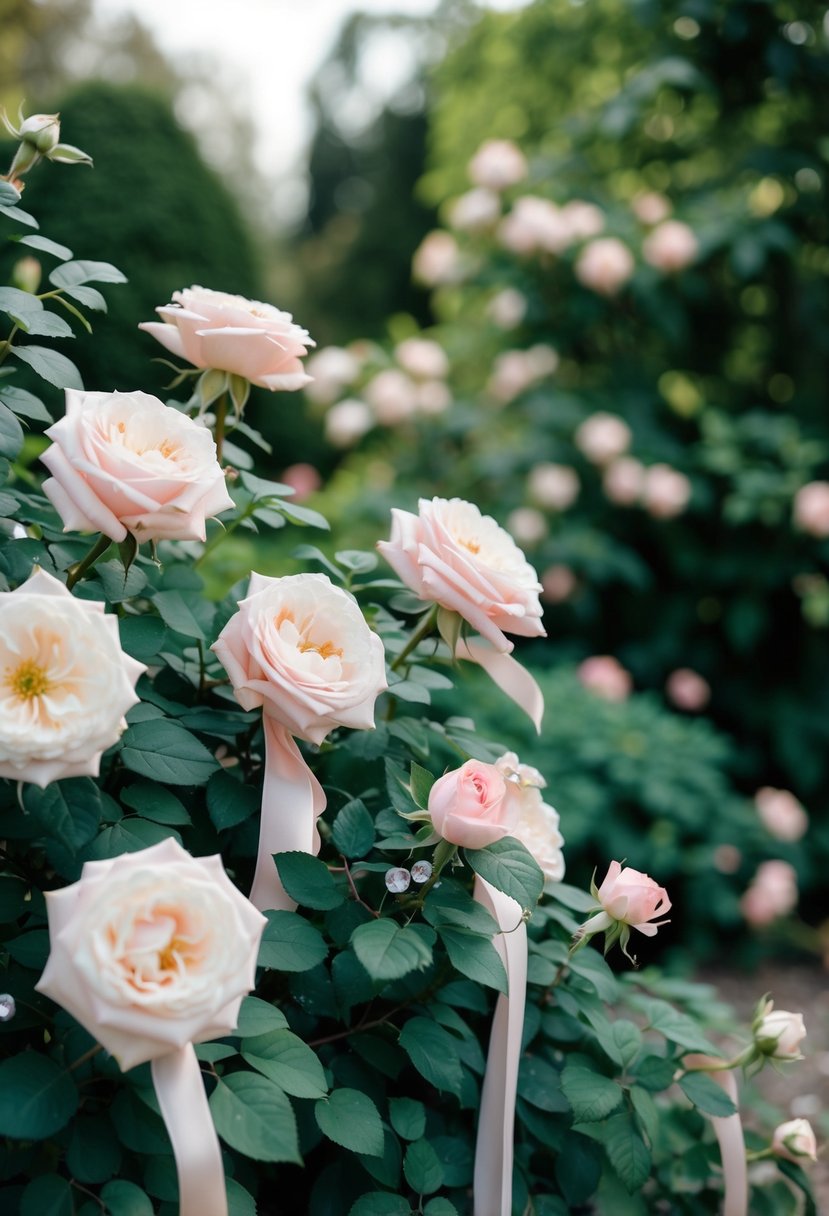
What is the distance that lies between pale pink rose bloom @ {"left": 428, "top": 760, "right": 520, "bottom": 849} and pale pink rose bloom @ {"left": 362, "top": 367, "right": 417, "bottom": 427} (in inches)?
107

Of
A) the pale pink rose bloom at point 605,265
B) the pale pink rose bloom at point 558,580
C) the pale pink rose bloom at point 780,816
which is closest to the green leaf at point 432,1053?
the pale pink rose bloom at point 780,816

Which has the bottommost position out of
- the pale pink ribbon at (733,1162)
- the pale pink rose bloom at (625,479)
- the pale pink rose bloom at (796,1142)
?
the pale pink rose bloom at (625,479)

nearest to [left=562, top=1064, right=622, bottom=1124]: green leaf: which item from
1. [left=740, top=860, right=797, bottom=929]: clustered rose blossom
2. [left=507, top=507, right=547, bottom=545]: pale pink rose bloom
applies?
[left=740, top=860, right=797, bottom=929]: clustered rose blossom

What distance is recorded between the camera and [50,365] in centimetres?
97

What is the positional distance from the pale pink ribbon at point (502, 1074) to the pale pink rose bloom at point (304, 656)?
0.23 metres

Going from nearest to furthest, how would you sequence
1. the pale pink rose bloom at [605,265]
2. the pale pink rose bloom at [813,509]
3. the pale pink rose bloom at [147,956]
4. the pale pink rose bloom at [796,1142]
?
the pale pink rose bloom at [147,956] → the pale pink rose bloom at [796,1142] → the pale pink rose bloom at [813,509] → the pale pink rose bloom at [605,265]

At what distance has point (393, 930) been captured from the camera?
83 centimetres

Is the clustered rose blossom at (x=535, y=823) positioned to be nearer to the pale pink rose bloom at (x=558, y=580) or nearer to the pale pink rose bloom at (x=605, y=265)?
the pale pink rose bloom at (x=558, y=580)

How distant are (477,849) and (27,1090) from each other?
385 millimetres

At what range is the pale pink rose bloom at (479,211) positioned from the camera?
11.7ft

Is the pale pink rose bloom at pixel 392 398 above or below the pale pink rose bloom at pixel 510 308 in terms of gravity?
below

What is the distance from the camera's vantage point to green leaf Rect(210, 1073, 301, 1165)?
27.7 inches

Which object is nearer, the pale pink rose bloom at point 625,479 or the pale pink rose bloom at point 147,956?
the pale pink rose bloom at point 147,956

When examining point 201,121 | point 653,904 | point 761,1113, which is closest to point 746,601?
point 761,1113
